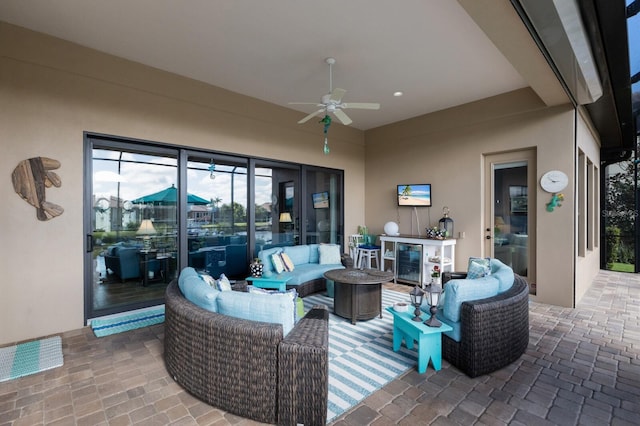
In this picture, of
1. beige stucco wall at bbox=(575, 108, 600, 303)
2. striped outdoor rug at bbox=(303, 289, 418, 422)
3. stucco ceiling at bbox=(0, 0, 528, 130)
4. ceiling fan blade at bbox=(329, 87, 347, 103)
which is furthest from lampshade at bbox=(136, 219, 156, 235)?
beige stucco wall at bbox=(575, 108, 600, 303)

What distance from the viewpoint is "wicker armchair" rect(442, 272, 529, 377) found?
2.53 meters

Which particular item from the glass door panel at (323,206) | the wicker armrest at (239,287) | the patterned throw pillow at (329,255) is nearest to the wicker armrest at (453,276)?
the patterned throw pillow at (329,255)

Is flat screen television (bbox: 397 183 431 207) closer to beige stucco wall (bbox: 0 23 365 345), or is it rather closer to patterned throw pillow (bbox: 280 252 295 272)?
patterned throw pillow (bbox: 280 252 295 272)

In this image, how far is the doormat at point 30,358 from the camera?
8.72ft

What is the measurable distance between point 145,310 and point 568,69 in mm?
5994

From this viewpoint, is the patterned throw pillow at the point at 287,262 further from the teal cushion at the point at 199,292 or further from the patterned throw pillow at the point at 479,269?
the patterned throw pillow at the point at 479,269

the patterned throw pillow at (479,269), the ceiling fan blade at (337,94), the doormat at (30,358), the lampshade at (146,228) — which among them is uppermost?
the ceiling fan blade at (337,94)

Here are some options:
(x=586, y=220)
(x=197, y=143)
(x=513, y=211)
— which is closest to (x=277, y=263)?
(x=197, y=143)

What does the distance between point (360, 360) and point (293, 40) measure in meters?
3.53

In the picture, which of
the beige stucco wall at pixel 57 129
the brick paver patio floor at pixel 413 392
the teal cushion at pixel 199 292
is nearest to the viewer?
the brick paver patio floor at pixel 413 392

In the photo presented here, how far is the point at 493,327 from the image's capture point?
259cm

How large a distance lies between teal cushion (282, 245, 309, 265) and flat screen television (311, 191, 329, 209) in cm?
132

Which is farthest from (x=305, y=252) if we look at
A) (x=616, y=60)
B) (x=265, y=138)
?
(x=616, y=60)

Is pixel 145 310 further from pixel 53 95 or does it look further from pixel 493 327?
pixel 493 327
